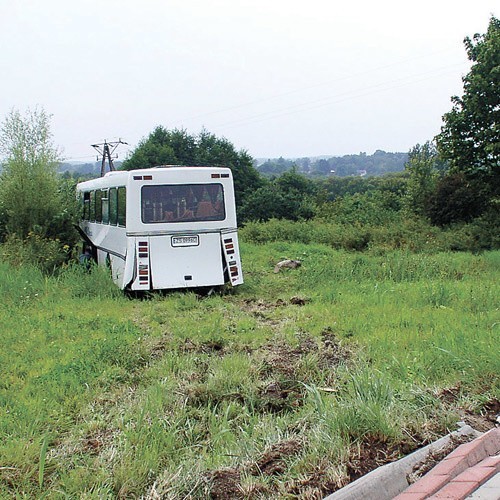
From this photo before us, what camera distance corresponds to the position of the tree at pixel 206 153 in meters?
55.5

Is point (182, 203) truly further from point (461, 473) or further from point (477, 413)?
point (461, 473)

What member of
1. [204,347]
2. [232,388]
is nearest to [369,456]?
[232,388]

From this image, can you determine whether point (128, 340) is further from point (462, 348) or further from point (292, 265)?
point (292, 265)

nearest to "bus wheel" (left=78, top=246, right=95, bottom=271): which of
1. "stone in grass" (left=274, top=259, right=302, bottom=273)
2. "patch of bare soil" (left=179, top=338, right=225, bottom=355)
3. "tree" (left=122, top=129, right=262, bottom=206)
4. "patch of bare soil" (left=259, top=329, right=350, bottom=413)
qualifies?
"stone in grass" (left=274, top=259, right=302, bottom=273)

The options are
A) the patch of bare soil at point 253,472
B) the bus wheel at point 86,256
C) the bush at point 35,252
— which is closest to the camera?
the patch of bare soil at point 253,472

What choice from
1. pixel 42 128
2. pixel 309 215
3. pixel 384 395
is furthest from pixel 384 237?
pixel 309 215

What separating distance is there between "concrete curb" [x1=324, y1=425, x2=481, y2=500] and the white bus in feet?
27.0

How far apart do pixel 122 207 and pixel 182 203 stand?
4.39 feet

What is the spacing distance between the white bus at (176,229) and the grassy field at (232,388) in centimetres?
109

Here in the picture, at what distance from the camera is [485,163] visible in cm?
2195

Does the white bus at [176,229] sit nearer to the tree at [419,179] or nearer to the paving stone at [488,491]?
the paving stone at [488,491]

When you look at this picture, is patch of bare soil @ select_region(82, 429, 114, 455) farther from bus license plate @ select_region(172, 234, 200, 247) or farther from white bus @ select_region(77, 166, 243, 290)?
bus license plate @ select_region(172, 234, 200, 247)

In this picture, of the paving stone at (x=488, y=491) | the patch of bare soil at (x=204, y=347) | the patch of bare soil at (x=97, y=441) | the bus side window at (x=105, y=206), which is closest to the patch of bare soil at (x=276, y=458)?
the paving stone at (x=488, y=491)

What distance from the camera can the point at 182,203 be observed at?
11672mm
